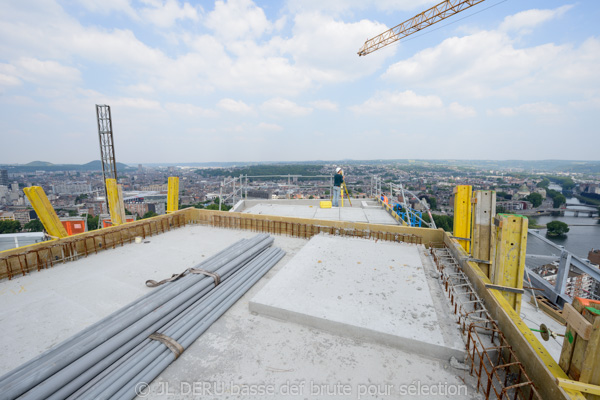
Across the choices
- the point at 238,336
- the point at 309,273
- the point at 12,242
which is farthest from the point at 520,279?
the point at 12,242

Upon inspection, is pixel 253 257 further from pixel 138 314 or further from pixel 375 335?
pixel 375 335

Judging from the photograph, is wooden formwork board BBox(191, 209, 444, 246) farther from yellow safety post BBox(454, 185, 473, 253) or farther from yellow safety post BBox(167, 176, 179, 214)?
yellow safety post BBox(167, 176, 179, 214)

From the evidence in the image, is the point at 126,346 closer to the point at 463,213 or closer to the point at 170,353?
the point at 170,353

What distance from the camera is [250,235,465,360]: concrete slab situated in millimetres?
3697

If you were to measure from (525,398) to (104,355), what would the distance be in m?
5.12

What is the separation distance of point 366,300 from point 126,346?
3.86 m

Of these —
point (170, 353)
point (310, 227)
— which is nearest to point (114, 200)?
point (310, 227)

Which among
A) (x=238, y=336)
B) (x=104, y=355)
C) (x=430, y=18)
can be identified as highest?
(x=430, y=18)

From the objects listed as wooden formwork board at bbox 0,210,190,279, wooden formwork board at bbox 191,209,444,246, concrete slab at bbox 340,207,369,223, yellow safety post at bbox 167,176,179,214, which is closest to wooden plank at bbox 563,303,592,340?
wooden formwork board at bbox 191,209,444,246

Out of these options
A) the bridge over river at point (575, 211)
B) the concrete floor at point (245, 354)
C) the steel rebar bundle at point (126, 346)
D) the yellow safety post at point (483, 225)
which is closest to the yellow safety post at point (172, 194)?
the concrete floor at point (245, 354)

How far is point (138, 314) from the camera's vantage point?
150 inches

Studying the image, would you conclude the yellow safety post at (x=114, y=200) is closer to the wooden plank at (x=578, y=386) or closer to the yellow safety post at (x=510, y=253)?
the yellow safety post at (x=510, y=253)

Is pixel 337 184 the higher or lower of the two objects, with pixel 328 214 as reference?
higher

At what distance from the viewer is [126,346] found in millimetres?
3420
